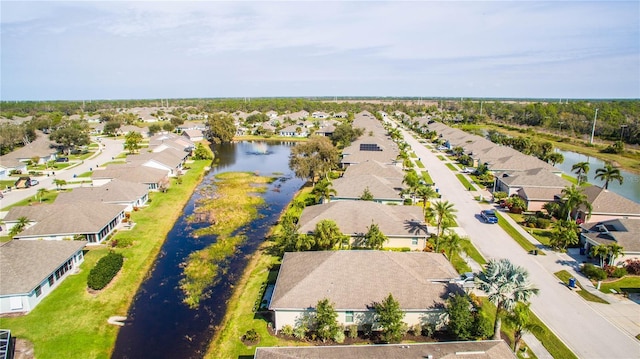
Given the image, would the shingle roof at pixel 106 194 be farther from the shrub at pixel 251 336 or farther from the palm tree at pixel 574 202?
the palm tree at pixel 574 202

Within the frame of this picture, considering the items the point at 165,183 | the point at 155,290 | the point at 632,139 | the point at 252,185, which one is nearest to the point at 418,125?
the point at 632,139

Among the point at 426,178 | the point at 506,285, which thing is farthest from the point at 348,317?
the point at 426,178

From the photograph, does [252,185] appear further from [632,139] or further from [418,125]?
[632,139]

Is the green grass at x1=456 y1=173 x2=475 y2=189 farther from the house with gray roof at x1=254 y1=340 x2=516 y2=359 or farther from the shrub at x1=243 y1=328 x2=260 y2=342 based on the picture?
the shrub at x1=243 y1=328 x2=260 y2=342

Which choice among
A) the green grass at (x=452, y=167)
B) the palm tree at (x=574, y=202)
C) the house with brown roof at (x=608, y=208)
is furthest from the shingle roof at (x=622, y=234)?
the green grass at (x=452, y=167)

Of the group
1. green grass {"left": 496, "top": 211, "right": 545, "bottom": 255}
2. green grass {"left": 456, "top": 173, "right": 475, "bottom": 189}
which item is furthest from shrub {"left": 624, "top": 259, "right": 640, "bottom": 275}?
green grass {"left": 456, "top": 173, "right": 475, "bottom": 189}

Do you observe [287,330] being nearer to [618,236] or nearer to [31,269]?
[31,269]
